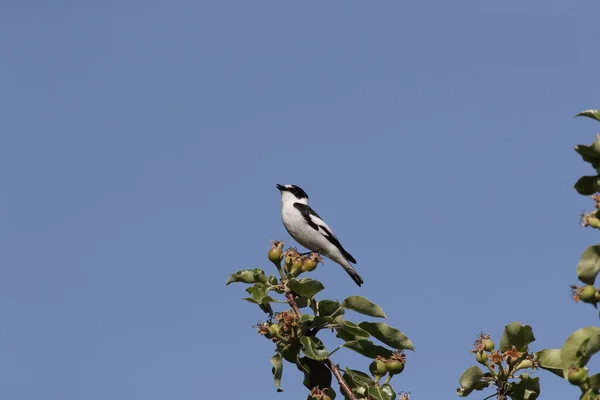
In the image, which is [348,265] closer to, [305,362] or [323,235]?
[323,235]

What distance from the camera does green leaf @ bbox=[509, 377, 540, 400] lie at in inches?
204

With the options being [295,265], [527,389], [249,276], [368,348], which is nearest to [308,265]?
[295,265]

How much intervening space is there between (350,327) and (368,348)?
225 mm

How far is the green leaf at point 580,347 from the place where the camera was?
161 inches

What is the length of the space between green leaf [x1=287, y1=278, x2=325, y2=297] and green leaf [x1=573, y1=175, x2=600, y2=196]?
1.84 metres

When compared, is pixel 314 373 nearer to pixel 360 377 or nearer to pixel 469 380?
pixel 360 377

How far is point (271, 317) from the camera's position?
225 inches

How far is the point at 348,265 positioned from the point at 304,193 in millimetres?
1735

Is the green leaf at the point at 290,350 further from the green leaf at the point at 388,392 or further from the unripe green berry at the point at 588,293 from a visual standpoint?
the unripe green berry at the point at 588,293

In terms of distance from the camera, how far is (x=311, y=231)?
48.7ft

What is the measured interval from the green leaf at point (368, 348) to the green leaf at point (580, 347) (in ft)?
5.28

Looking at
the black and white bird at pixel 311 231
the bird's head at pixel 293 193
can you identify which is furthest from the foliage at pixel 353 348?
the bird's head at pixel 293 193

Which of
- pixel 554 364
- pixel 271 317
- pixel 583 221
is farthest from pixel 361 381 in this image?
pixel 583 221

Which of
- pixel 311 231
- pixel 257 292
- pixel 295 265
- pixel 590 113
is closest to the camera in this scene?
pixel 590 113
